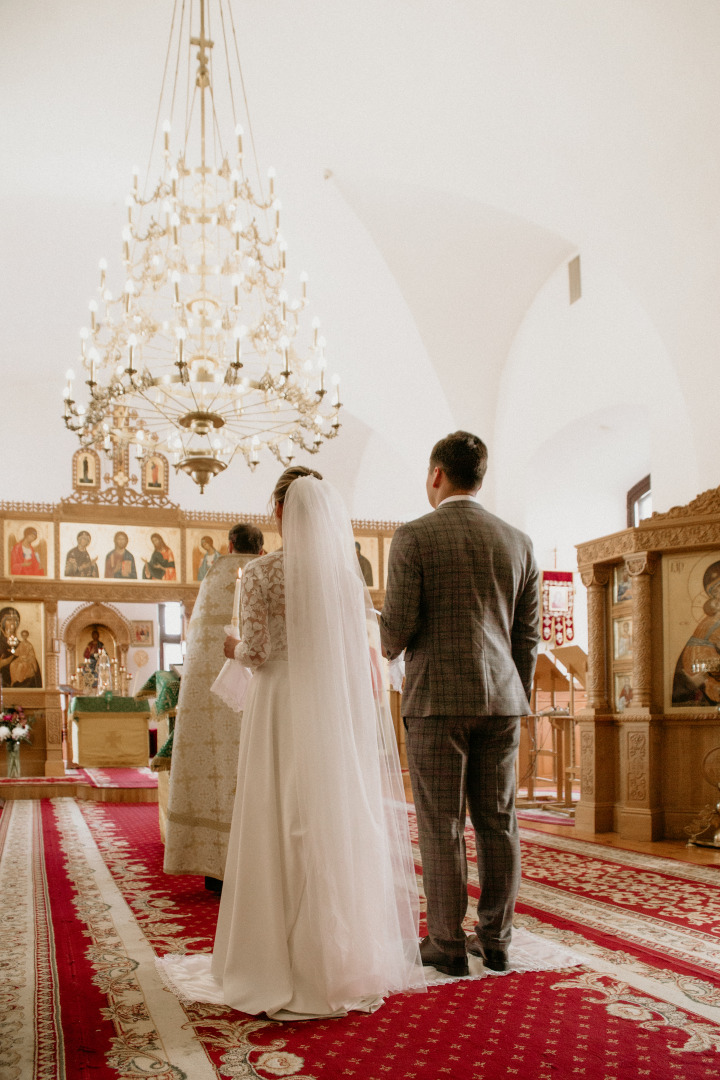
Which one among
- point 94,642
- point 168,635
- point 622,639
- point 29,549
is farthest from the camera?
point 168,635

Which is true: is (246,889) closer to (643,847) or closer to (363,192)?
(643,847)

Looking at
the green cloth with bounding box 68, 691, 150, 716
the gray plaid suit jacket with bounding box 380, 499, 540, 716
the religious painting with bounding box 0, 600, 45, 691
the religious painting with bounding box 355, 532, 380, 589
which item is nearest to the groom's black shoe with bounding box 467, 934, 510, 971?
the gray plaid suit jacket with bounding box 380, 499, 540, 716

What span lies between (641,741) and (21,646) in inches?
342

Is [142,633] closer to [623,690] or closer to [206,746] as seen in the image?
[623,690]

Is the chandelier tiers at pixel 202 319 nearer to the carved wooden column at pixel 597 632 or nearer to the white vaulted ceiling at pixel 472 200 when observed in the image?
the white vaulted ceiling at pixel 472 200

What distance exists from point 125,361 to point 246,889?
7.78 meters

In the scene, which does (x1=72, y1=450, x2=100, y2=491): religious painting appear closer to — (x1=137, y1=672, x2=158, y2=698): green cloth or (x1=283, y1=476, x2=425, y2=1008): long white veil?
(x1=137, y1=672, x2=158, y2=698): green cloth

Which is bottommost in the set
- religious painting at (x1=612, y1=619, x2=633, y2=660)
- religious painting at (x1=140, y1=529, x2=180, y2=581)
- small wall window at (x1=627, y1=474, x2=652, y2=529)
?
religious painting at (x1=612, y1=619, x2=633, y2=660)

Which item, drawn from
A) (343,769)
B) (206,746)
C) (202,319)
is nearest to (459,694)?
(343,769)

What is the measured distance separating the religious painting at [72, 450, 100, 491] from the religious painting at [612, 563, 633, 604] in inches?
338

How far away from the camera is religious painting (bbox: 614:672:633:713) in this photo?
26.1ft

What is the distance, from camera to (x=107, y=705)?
44.4 ft

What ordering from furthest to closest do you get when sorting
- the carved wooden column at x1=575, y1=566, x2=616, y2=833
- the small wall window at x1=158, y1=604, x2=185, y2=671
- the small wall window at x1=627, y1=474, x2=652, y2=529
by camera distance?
the small wall window at x1=158, y1=604, x2=185, y2=671 < the small wall window at x1=627, y1=474, x2=652, y2=529 < the carved wooden column at x1=575, y1=566, x2=616, y2=833

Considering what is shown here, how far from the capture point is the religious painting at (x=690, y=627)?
7422 mm
